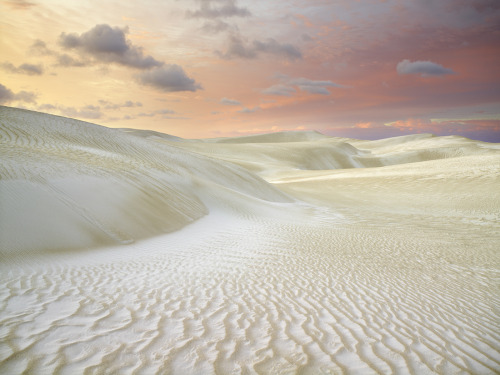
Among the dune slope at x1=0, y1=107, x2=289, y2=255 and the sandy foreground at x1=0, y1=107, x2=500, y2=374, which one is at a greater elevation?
the dune slope at x1=0, y1=107, x2=289, y2=255

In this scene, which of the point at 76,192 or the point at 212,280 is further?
the point at 76,192

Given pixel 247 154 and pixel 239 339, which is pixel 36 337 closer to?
pixel 239 339

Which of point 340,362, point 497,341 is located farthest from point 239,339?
point 497,341

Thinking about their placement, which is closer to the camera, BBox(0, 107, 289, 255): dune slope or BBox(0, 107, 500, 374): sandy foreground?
BBox(0, 107, 500, 374): sandy foreground

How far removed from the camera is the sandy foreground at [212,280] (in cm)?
314

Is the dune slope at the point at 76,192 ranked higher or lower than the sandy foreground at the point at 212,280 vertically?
higher

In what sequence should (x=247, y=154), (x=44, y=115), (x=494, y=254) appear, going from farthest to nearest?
(x=247, y=154) → (x=44, y=115) → (x=494, y=254)

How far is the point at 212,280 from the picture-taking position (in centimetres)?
543

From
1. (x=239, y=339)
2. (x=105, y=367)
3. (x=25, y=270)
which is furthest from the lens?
(x=25, y=270)

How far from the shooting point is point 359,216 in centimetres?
1498

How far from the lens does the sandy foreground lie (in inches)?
124

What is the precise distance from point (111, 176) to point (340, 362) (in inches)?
375

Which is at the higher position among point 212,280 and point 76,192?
point 76,192

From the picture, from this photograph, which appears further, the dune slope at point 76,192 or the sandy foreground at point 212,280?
the dune slope at point 76,192
